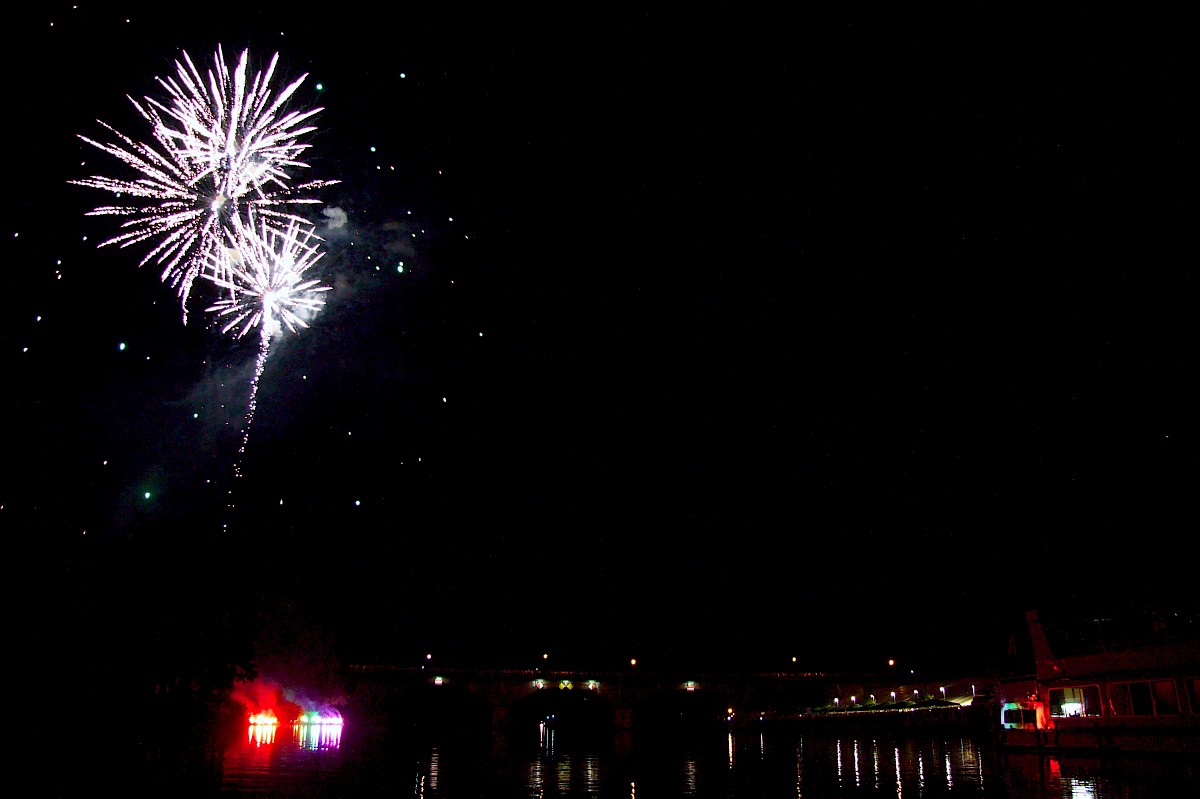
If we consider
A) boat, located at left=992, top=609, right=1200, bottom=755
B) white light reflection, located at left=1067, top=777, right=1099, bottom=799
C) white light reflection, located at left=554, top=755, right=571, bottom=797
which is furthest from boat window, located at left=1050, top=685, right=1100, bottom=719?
white light reflection, located at left=554, top=755, right=571, bottom=797

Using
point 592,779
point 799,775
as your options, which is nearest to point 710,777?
point 799,775

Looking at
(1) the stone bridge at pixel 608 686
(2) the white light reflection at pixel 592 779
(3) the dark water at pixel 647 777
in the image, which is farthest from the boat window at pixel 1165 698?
(1) the stone bridge at pixel 608 686

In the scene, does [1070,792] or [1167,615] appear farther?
[1167,615]

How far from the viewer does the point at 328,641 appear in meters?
70.7

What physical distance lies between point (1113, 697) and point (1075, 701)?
310cm

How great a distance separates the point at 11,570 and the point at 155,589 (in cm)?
1016

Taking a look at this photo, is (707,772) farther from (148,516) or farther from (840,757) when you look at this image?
(148,516)

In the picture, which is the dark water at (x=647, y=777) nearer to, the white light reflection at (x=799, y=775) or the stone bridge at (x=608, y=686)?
the white light reflection at (x=799, y=775)

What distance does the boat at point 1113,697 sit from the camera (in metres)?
27.2

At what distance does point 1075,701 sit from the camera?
33.2 m

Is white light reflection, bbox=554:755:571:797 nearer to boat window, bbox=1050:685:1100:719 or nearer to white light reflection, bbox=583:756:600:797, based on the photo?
white light reflection, bbox=583:756:600:797

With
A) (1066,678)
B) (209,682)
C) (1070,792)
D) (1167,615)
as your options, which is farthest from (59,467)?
(1167,615)

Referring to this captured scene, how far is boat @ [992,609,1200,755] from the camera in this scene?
27.2 m

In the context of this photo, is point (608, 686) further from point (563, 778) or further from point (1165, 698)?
point (1165, 698)
